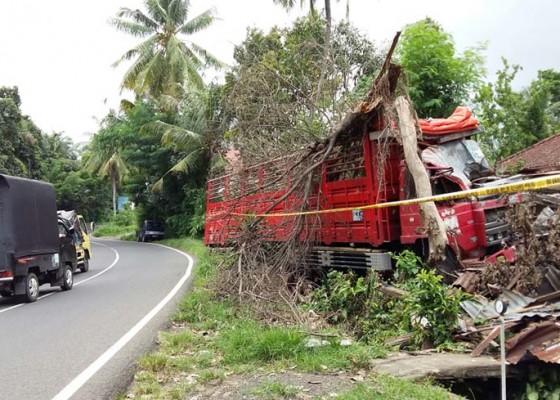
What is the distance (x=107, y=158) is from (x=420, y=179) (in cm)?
4532

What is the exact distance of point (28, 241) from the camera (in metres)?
12.8

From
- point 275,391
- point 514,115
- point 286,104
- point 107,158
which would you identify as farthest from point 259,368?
point 107,158

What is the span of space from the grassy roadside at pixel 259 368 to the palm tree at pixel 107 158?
36.3 m

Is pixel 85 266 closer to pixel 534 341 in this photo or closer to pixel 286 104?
pixel 286 104

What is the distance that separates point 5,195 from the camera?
40.3ft

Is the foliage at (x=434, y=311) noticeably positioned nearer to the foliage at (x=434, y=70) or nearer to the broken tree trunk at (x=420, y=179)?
the broken tree trunk at (x=420, y=179)

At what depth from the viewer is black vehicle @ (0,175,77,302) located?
12031mm

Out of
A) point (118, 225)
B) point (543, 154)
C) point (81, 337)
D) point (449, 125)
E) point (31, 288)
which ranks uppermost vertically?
point (543, 154)

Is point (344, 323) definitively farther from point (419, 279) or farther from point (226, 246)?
point (226, 246)

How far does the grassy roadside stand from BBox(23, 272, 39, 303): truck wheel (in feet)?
20.7

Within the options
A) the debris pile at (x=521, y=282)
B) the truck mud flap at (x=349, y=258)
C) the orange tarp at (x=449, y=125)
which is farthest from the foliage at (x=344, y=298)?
the orange tarp at (x=449, y=125)

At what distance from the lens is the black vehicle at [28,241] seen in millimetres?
12031

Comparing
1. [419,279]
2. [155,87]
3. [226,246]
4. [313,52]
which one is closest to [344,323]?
[419,279]

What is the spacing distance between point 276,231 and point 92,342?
150 inches
